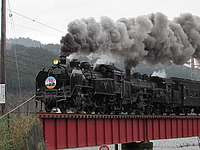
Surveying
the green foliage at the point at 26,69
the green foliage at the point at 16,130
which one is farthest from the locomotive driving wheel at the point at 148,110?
the green foliage at the point at 26,69

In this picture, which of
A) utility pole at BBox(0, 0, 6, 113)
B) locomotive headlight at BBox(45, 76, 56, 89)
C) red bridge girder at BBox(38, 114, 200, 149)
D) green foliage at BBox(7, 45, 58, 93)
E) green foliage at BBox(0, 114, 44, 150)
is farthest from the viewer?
green foliage at BBox(7, 45, 58, 93)

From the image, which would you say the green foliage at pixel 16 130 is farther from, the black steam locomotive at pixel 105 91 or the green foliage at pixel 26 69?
the green foliage at pixel 26 69

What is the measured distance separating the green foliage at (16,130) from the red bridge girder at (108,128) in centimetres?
177

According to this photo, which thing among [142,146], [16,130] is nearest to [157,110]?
[142,146]

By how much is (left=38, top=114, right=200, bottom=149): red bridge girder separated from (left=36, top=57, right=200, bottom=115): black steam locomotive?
1531mm

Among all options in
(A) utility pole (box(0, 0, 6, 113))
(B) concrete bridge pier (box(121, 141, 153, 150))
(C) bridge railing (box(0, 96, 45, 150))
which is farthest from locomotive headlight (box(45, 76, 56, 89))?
(B) concrete bridge pier (box(121, 141, 153, 150))

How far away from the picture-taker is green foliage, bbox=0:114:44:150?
1638 cm

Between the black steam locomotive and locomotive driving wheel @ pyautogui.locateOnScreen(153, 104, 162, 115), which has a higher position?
the black steam locomotive

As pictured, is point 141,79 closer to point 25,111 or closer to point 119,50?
point 119,50

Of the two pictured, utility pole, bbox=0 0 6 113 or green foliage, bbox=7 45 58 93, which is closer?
utility pole, bbox=0 0 6 113

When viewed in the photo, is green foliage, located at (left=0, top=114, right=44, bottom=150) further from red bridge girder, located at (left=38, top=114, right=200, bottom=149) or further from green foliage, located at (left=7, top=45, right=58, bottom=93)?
green foliage, located at (left=7, top=45, right=58, bottom=93)

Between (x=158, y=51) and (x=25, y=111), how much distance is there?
2849cm

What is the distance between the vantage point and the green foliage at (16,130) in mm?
16375

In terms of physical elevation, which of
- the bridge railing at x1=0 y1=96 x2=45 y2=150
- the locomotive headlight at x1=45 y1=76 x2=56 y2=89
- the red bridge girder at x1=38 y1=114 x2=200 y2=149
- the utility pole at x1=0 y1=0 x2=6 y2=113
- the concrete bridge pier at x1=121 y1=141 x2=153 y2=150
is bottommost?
the concrete bridge pier at x1=121 y1=141 x2=153 y2=150
